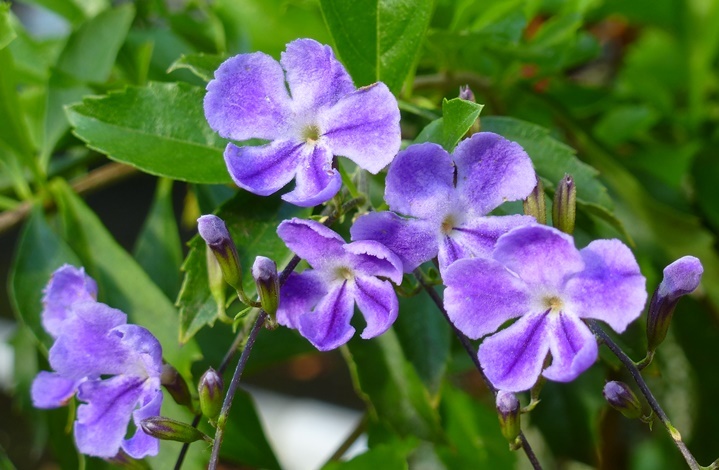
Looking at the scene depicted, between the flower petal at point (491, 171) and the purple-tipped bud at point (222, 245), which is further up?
the flower petal at point (491, 171)

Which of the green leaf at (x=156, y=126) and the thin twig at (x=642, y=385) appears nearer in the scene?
the thin twig at (x=642, y=385)

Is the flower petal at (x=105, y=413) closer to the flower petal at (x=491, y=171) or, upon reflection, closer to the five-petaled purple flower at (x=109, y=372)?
the five-petaled purple flower at (x=109, y=372)

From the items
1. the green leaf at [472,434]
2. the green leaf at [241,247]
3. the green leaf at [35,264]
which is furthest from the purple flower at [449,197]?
the green leaf at [472,434]

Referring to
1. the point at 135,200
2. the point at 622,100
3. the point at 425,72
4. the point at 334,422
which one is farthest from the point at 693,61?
the point at 135,200

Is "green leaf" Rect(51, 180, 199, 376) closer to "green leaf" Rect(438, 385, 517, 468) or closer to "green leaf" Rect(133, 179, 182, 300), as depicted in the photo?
"green leaf" Rect(133, 179, 182, 300)

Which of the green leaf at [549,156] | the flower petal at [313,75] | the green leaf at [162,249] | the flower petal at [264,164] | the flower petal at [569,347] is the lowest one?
the green leaf at [162,249]

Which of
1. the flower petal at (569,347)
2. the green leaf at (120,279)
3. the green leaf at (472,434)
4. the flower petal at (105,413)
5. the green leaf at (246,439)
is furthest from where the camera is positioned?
the green leaf at (472,434)

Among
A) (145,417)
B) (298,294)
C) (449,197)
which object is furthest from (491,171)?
(145,417)

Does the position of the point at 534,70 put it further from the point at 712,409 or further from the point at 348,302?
the point at 348,302
